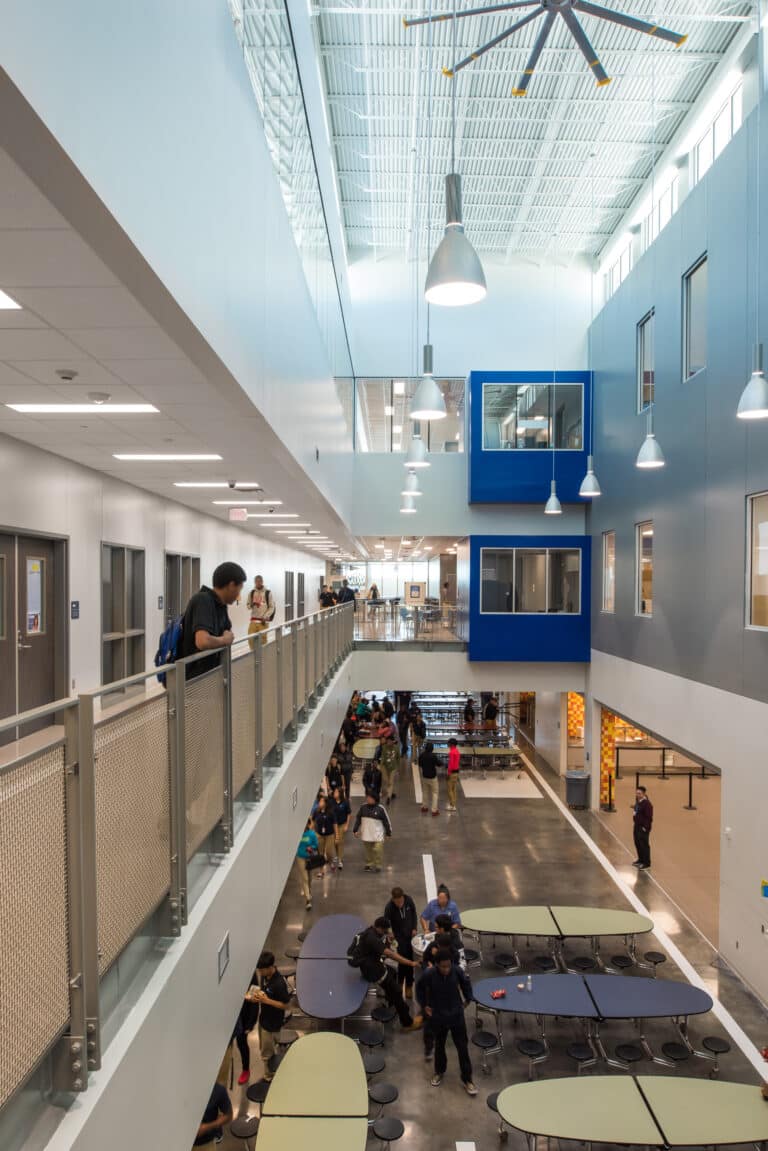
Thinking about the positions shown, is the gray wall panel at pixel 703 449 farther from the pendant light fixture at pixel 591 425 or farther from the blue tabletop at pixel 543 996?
the blue tabletop at pixel 543 996

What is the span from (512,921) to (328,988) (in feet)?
9.87

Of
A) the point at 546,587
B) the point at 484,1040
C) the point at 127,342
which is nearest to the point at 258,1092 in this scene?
the point at 484,1040

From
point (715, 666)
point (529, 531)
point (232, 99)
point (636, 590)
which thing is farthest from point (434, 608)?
point (232, 99)

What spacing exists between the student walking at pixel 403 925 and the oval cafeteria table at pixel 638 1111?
2903mm

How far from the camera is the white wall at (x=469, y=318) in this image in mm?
21422

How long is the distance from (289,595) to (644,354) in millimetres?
17833

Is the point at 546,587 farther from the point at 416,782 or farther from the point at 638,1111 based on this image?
the point at 638,1111

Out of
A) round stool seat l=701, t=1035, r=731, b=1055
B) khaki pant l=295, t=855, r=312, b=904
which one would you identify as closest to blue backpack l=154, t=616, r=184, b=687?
round stool seat l=701, t=1035, r=731, b=1055

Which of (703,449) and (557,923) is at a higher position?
(703,449)

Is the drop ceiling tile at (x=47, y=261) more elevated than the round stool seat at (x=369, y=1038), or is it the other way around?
the drop ceiling tile at (x=47, y=261)

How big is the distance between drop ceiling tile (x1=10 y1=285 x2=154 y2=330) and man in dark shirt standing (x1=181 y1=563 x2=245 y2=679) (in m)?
1.49

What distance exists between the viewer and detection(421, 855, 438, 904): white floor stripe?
1268 centimetres

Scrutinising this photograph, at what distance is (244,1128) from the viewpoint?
6672mm

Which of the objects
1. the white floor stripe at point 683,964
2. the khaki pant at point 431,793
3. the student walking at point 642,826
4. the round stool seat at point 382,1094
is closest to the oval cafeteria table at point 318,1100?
the round stool seat at point 382,1094
